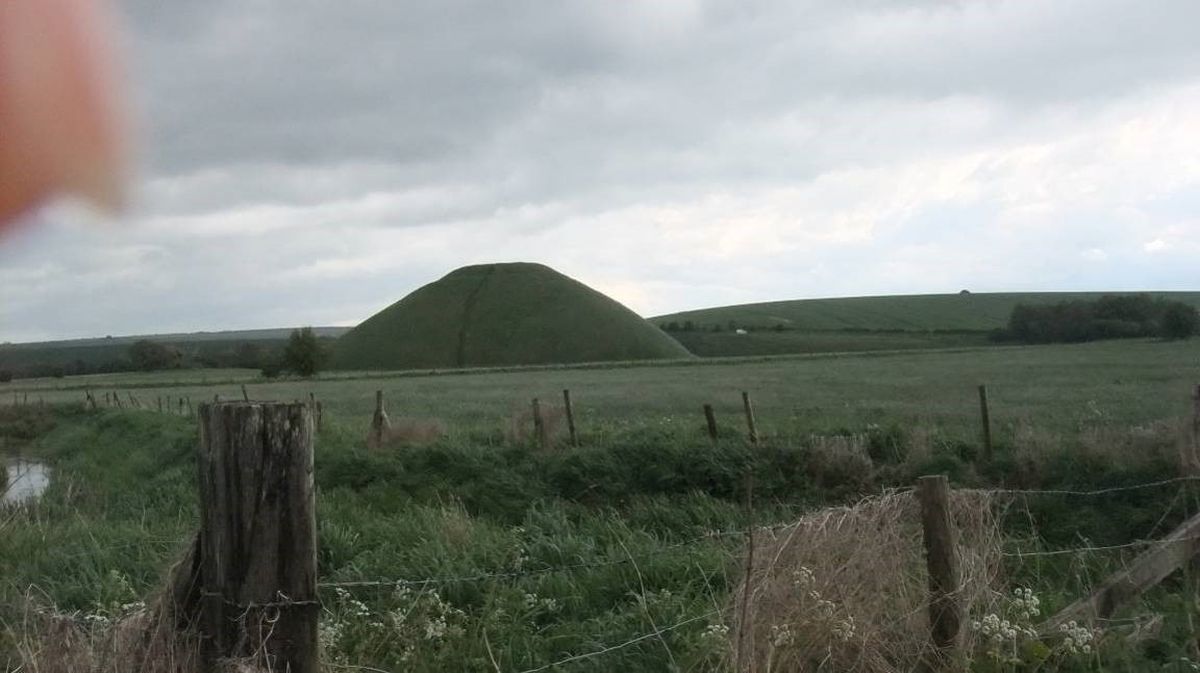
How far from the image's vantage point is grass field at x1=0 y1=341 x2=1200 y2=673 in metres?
6.65

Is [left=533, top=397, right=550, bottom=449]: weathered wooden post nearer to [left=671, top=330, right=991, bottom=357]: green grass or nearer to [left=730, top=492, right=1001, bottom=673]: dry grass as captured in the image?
[left=730, top=492, right=1001, bottom=673]: dry grass

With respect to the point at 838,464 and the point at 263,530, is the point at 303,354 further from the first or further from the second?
the point at 263,530

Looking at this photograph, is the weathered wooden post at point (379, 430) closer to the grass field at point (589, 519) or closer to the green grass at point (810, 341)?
the grass field at point (589, 519)

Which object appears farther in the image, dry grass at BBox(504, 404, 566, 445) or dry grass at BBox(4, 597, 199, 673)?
dry grass at BBox(504, 404, 566, 445)

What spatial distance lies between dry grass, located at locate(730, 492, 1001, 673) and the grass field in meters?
0.29

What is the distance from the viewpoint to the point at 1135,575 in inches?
263

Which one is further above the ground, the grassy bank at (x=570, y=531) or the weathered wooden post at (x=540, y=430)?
the weathered wooden post at (x=540, y=430)

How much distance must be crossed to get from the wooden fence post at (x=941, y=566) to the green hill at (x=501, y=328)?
112m

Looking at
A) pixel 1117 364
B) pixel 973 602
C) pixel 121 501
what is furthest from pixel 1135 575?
pixel 1117 364

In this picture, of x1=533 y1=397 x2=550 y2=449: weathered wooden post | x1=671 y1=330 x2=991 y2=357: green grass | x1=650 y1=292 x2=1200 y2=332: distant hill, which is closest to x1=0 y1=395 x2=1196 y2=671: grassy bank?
x1=533 y1=397 x2=550 y2=449: weathered wooden post

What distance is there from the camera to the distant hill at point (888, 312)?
138 metres

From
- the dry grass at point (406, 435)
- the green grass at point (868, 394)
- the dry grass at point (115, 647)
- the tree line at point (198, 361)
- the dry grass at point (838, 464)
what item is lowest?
the green grass at point (868, 394)

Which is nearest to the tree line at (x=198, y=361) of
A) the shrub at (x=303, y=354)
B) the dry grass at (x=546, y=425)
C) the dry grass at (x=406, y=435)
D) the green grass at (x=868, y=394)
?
the shrub at (x=303, y=354)

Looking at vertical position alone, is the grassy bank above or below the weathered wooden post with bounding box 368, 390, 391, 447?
below
